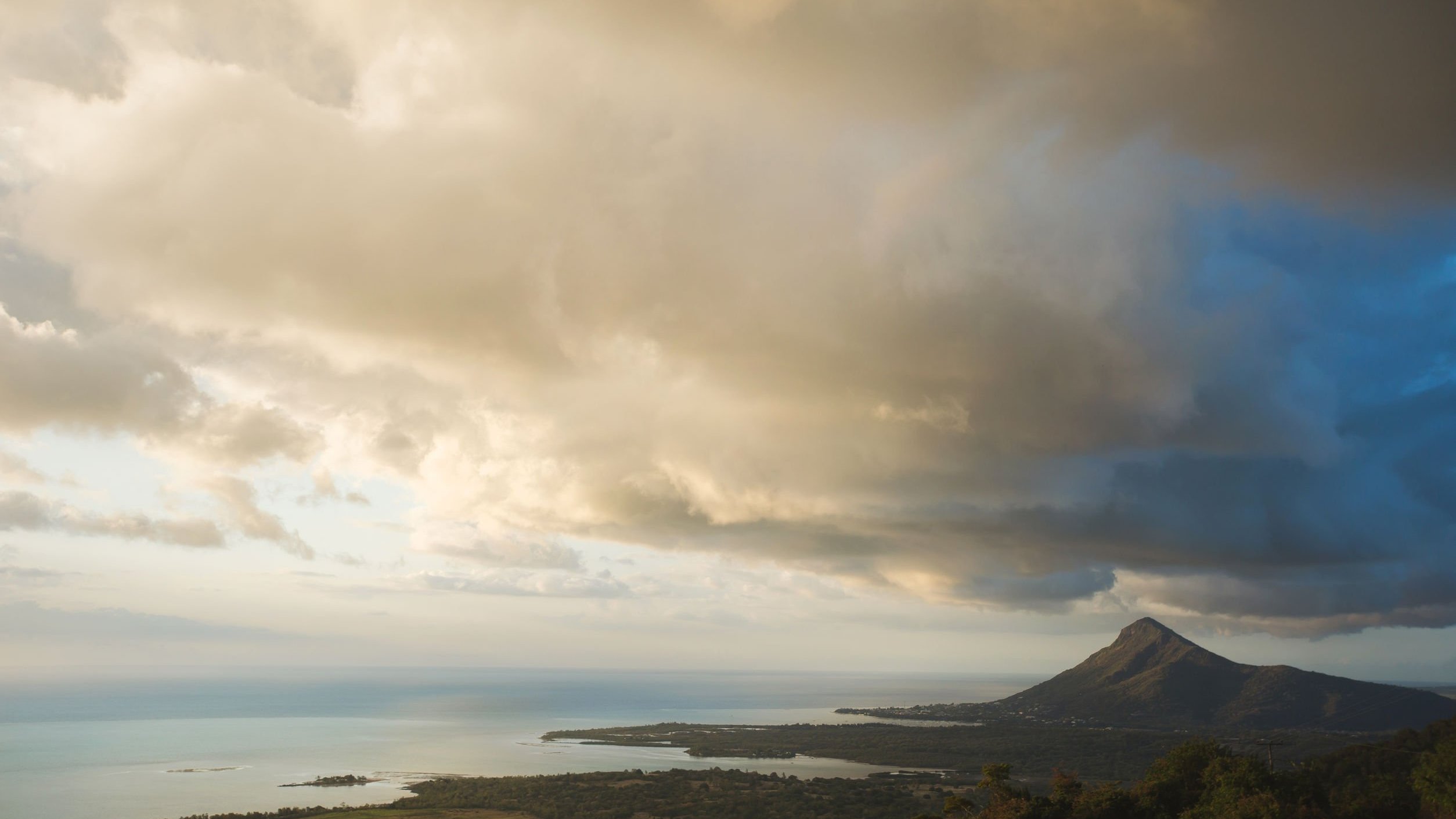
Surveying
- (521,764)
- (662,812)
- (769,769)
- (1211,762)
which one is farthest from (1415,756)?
(521,764)

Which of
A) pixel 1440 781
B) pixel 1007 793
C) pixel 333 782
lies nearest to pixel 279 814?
pixel 333 782

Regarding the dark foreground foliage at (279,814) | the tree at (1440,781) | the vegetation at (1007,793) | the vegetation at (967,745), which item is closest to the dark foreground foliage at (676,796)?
the vegetation at (1007,793)

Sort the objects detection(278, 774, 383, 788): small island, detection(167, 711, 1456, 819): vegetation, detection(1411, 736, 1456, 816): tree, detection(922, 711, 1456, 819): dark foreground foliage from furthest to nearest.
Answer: detection(278, 774, 383, 788): small island → detection(167, 711, 1456, 819): vegetation → detection(1411, 736, 1456, 816): tree → detection(922, 711, 1456, 819): dark foreground foliage

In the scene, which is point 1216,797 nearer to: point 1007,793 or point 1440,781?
point 1007,793

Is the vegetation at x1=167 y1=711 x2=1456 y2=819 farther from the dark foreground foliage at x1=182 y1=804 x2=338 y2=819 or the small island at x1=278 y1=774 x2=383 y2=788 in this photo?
the small island at x1=278 y1=774 x2=383 y2=788

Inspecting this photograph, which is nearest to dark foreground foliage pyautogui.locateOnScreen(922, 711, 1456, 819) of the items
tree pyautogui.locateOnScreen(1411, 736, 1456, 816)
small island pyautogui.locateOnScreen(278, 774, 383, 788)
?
tree pyautogui.locateOnScreen(1411, 736, 1456, 816)
